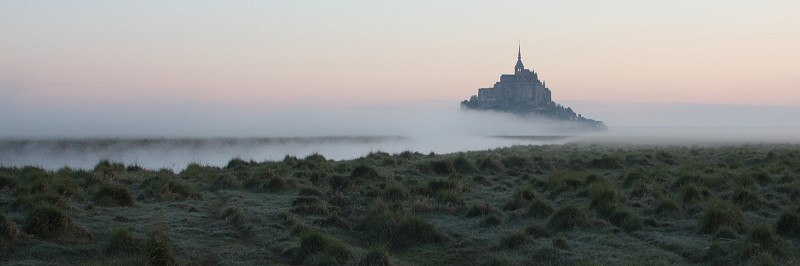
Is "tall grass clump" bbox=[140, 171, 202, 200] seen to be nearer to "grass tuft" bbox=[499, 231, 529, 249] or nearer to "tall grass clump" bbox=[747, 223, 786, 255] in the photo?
"grass tuft" bbox=[499, 231, 529, 249]

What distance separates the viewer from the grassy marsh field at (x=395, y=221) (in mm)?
9812

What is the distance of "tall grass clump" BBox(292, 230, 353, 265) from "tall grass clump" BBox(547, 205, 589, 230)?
4.52 m

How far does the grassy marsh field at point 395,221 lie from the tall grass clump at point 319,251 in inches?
0.8

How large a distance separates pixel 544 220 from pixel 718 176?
8.68 m

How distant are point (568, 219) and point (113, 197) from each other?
33.1ft

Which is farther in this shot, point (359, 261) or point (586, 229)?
point (586, 229)

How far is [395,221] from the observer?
1225 cm

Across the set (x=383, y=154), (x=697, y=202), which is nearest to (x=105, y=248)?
(x=697, y=202)

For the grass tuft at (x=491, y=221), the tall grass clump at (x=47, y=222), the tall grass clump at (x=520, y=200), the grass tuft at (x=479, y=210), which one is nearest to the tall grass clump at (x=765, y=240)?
the grass tuft at (x=491, y=221)

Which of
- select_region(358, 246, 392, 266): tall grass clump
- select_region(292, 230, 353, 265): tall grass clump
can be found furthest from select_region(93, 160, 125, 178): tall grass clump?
select_region(358, 246, 392, 266): tall grass clump

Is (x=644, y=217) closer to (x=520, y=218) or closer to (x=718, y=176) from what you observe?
(x=520, y=218)

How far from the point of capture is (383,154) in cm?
3167

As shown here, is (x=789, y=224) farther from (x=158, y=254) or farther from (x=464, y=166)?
(x=464, y=166)

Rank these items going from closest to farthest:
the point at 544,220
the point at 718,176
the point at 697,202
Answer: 1. the point at 544,220
2. the point at 697,202
3. the point at 718,176
